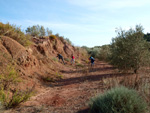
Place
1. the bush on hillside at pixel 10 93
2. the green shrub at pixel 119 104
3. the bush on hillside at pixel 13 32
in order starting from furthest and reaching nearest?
the bush on hillside at pixel 13 32 < the bush on hillside at pixel 10 93 < the green shrub at pixel 119 104

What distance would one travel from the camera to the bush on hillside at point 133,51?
9617 millimetres

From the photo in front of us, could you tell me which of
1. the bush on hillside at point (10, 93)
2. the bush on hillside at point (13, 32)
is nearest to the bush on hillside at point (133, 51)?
the bush on hillside at point (10, 93)

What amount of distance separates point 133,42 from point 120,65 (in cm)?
199

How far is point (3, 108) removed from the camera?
4219 millimetres

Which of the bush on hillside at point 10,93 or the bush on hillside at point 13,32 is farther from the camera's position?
the bush on hillside at point 13,32

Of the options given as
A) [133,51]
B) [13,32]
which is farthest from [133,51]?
[13,32]

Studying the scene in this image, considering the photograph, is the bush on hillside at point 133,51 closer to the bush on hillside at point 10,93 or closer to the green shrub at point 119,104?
the green shrub at point 119,104

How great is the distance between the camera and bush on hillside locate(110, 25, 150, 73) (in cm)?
962

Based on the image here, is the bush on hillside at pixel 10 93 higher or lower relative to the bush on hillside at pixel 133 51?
lower

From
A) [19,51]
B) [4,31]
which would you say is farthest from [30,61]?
[4,31]

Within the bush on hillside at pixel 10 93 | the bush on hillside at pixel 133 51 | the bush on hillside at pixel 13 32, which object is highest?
the bush on hillside at pixel 13 32

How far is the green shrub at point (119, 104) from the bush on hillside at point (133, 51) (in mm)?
6404

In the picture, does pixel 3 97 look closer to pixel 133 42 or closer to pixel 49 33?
pixel 133 42

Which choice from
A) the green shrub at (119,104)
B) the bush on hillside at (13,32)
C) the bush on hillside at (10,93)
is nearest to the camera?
the green shrub at (119,104)
